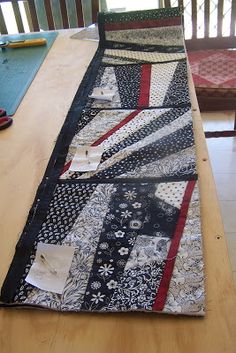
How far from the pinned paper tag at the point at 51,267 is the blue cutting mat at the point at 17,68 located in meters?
0.66

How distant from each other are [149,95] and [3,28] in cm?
129

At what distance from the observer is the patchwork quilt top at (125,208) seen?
24.4 inches

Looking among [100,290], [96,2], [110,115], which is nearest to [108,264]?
[100,290]

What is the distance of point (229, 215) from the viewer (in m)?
1.65

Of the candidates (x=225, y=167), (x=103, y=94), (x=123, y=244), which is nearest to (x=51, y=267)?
(x=123, y=244)

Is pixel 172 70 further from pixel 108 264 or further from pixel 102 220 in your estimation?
pixel 108 264

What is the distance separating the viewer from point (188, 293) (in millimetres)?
599

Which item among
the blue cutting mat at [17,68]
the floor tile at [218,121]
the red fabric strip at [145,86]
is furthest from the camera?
the floor tile at [218,121]

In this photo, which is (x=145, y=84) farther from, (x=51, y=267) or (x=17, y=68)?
(x=51, y=267)

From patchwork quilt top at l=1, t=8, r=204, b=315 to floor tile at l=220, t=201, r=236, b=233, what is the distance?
2.29ft

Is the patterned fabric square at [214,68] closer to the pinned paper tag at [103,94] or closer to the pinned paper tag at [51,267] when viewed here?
the pinned paper tag at [103,94]

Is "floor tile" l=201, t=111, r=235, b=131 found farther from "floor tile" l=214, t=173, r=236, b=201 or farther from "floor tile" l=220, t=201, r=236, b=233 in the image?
"floor tile" l=220, t=201, r=236, b=233

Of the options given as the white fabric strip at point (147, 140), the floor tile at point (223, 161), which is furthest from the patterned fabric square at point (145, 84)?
the floor tile at point (223, 161)

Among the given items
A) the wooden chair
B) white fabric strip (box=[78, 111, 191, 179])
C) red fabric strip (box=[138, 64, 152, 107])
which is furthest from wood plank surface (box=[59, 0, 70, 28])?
white fabric strip (box=[78, 111, 191, 179])
